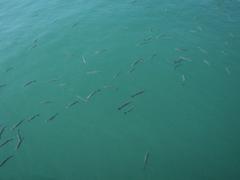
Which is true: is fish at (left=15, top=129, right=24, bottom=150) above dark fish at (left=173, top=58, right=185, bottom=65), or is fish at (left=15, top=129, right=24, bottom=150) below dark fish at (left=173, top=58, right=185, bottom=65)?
below

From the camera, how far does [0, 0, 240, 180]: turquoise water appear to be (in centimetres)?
1115

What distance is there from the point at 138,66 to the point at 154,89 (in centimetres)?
230

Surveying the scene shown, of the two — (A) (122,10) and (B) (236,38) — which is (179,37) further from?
(A) (122,10)

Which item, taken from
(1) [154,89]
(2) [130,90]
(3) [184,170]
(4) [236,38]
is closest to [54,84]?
(2) [130,90]

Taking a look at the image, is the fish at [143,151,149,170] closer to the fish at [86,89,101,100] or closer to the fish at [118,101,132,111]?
the fish at [118,101,132,111]

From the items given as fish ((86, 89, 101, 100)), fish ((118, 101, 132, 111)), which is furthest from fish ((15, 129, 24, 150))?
fish ((118, 101, 132, 111))

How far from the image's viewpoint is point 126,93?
14047 millimetres

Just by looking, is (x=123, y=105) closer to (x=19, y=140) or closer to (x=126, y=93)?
(x=126, y=93)

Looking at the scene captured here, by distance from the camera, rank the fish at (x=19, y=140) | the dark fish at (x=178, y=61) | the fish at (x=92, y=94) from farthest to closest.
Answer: the dark fish at (x=178, y=61) < the fish at (x=92, y=94) < the fish at (x=19, y=140)

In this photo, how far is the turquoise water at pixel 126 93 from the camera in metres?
11.1

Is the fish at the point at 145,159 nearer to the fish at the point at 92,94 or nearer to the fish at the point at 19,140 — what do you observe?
the fish at the point at 92,94

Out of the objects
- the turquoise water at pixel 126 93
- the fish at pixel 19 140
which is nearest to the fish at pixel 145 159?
the turquoise water at pixel 126 93

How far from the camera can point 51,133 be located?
504 inches

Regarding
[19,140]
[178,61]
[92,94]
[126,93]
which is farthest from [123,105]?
[19,140]
